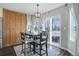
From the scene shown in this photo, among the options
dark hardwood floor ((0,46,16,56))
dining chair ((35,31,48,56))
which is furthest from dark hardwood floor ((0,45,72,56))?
dining chair ((35,31,48,56))

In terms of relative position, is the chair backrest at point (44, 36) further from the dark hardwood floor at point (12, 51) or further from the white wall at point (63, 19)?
the white wall at point (63, 19)

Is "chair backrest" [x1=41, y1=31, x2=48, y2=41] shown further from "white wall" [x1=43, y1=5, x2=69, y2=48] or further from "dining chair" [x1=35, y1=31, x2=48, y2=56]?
"white wall" [x1=43, y1=5, x2=69, y2=48]

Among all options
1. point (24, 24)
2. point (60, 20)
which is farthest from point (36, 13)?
point (60, 20)

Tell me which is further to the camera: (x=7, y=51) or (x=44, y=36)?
(x=44, y=36)

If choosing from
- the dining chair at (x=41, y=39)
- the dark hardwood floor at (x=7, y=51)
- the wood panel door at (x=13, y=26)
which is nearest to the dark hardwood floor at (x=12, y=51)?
the dark hardwood floor at (x=7, y=51)

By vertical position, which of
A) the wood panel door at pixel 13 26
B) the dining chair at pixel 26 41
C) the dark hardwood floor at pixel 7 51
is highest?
the wood panel door at pixel 13 26

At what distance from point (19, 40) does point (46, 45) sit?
69cm

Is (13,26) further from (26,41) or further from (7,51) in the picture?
(7,51)

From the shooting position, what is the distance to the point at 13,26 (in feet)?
6.81

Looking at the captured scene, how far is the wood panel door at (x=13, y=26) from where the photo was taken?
200 cm

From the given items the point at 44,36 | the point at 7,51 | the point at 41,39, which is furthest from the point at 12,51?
the point at 44,36

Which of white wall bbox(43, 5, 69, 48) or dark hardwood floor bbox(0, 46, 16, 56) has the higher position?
white wall bbox(43, 5, 69, 48)

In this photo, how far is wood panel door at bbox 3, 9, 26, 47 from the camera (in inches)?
78.6

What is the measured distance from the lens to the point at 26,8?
6.38 feet
